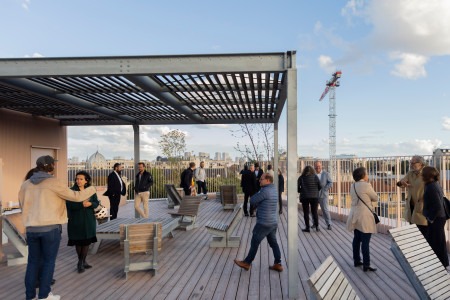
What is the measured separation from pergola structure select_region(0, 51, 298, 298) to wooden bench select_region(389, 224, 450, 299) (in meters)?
1.23

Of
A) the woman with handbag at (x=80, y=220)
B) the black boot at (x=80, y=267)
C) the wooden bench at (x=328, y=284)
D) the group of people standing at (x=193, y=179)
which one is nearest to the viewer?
the wooden bench at (x=328, y=284)

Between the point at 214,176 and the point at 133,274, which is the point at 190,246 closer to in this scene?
the point at 133,274

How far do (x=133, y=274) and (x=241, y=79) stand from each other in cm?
340

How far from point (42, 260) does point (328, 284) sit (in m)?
3.17

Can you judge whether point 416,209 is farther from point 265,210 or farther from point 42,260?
point 42,260

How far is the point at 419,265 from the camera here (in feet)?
12.4

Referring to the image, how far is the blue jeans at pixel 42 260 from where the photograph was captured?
3992 mm

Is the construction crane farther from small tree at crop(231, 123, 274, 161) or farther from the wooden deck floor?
the wooden deck floor

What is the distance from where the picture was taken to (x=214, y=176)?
1823 cm

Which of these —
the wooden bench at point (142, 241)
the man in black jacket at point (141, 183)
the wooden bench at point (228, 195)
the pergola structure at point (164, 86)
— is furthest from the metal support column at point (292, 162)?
the wooden bench at point (228, 195)

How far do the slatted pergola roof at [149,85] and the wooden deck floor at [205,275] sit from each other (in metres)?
2.82

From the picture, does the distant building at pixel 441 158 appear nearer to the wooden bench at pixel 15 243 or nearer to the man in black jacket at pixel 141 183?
the man in black jacket at pixel 141 183

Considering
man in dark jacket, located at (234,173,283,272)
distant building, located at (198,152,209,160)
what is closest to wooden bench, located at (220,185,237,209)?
man in dark jacket, located at (234,173,283,272)

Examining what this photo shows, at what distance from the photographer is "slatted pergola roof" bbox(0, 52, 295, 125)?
4.91 meters
